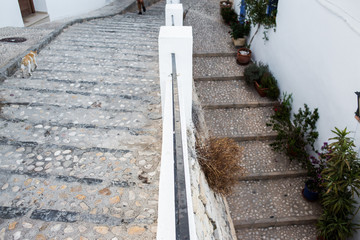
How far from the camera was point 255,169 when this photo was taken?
5.35 metres

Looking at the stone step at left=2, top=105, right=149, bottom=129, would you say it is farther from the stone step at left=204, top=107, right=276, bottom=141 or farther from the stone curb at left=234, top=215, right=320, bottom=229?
the stone step at left=204, top=107, right=276, bottom=141

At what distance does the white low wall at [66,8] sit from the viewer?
9570 millimetres

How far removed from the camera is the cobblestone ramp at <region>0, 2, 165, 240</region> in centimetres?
220

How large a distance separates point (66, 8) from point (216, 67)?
563cm

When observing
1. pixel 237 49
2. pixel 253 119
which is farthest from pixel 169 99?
pixel 237 49

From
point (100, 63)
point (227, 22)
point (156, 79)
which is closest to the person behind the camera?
point (156, 79)

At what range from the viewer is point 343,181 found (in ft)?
12.3

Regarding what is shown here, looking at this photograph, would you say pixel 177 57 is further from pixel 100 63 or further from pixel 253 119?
pixel 253 119

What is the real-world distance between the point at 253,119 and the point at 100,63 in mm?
3287

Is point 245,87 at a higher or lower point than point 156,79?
lower

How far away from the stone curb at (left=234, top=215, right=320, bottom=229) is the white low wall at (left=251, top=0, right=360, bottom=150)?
1.32 metres

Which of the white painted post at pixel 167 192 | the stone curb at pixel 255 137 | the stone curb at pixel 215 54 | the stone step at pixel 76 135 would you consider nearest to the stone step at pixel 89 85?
the stone step at pixel 76 135

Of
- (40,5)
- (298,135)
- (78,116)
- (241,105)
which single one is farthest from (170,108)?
(40,5)

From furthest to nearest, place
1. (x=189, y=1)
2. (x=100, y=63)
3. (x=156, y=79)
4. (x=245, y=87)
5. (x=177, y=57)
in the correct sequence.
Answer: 1. (x=189, y=1)
2. (x=245, y=87)
3. (x=100, y=63)
4. (x=156, y=79)
5. (x=177, y=57)
